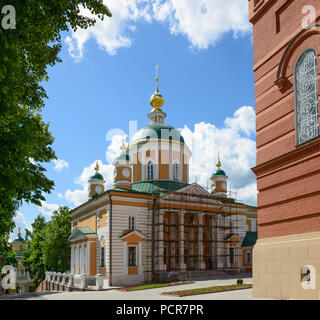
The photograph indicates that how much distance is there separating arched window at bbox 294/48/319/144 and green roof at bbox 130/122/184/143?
26.7 metres

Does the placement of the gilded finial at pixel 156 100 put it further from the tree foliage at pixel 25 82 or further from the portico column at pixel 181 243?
the tree foliage at pixel 25 82

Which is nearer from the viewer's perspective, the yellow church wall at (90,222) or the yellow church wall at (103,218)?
the yellow church wall at (103,218)

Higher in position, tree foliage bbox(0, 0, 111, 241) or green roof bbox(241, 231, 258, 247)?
tree foliage bbox(0, 0, 111, 241)

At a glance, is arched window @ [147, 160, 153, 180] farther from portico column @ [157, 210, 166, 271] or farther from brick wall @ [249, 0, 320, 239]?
brick wall @ [249, 0, 320, 239]

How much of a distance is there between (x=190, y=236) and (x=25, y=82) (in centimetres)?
2665

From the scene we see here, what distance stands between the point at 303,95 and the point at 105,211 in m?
22.5

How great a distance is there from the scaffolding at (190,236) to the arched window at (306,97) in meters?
21.6

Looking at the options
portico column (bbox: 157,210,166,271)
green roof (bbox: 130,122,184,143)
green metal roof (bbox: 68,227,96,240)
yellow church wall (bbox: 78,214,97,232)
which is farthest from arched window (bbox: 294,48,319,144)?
green roof (bbox: 130,122,184,143)

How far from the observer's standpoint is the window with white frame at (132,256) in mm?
29438

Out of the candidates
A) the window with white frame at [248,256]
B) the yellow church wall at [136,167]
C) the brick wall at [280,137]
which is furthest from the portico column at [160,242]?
the brick wall at [280,137]

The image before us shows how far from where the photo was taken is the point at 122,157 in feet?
107

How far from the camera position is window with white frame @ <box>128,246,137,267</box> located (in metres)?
29.4

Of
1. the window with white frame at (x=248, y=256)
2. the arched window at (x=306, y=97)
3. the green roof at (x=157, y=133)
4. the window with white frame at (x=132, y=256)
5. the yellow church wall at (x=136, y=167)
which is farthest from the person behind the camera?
the window with white frame at (x=248, y=256)

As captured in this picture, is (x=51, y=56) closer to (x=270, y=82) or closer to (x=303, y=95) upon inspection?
(x=270, y=82)
